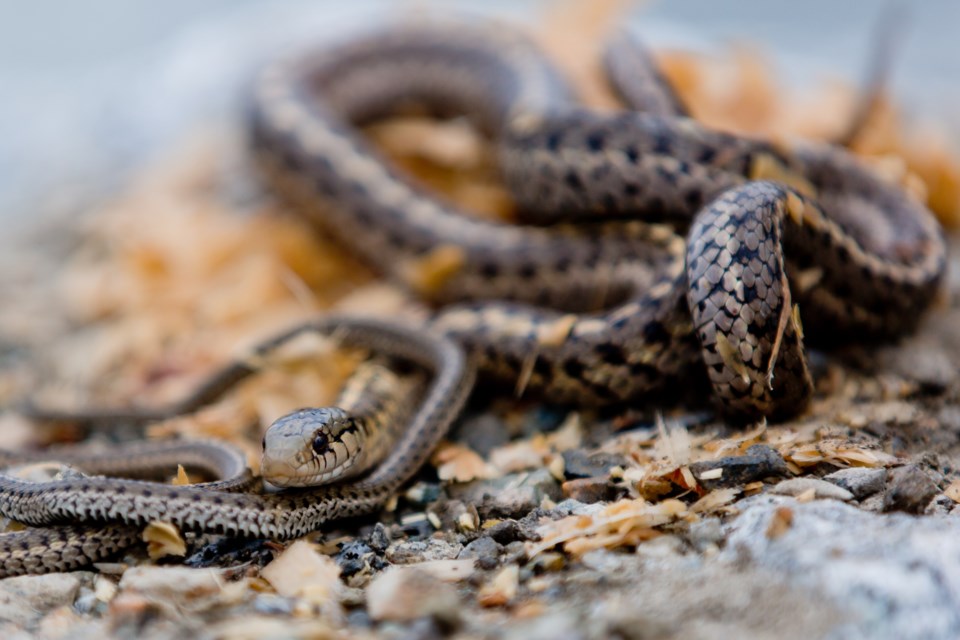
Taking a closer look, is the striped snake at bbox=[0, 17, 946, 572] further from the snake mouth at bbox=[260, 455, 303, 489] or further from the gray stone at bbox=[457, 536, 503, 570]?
the gray stone at bbox=[457, 536, 503, 570]

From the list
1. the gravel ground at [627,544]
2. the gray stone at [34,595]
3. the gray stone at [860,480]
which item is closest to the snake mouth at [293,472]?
the gravel ground at [627,544]

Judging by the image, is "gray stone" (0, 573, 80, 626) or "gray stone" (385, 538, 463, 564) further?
"gray stone" (385, 538, 463, 564)

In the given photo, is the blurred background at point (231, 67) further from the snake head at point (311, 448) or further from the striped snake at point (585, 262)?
the snake head at point (311, 448)

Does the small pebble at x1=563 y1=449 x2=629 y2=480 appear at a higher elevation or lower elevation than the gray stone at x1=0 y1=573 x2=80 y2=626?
higher

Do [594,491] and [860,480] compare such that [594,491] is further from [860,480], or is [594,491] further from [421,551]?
[860,480]

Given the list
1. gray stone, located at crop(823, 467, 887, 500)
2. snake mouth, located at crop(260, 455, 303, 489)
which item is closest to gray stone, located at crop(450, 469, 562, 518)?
snake mouth, located at crop(260, 455, 303, 489)

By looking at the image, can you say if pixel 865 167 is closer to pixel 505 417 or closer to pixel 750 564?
pixel 505 417

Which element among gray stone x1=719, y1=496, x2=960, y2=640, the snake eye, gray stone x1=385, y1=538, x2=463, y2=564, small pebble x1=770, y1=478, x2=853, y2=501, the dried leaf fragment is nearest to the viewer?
gray stone x1=719, y1=496, x2=960, y2=640
